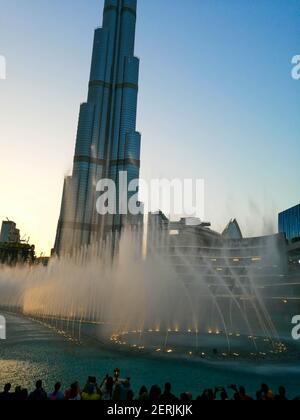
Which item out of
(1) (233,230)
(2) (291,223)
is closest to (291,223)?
(2) (291,223)

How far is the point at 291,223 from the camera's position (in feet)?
463

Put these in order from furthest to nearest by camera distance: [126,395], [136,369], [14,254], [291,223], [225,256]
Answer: [14,254] < [291,223] < [225,256] < [136,369] < [126,395]

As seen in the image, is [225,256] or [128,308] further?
[225,256]

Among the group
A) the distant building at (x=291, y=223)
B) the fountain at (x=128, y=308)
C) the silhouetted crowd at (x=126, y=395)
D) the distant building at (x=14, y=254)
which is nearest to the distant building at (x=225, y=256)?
the distant building at (x=291, y=223)

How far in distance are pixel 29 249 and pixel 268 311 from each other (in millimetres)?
103114

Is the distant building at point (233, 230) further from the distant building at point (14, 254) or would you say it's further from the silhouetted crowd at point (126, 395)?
the silhouetted crowd at point (126, 395)

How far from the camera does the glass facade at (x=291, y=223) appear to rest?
138m

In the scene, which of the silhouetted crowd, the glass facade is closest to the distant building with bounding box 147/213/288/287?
the glass facade

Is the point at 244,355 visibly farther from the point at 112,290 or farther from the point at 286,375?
the point at 112,290

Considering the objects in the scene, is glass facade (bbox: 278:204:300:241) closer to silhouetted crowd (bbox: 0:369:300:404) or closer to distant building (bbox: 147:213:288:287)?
distant building (bbox: 147:213:288:287)

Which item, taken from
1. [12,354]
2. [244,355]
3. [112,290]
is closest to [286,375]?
[244,355]

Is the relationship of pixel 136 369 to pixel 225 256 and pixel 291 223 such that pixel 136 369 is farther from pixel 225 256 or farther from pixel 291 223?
pixel 291 223
